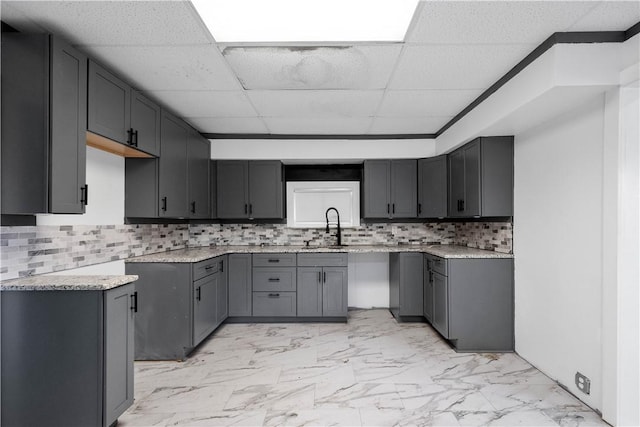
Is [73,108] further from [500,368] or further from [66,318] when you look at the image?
[500,368]

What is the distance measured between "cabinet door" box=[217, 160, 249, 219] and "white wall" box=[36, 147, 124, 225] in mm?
1411

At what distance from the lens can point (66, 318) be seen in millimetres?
1896

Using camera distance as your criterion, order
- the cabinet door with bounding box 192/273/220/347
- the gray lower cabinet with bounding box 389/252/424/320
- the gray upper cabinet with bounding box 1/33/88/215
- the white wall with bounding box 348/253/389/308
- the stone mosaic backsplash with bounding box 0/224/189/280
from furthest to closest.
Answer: the white wall with bounding box 348/253/389/308, the gray lower cabinet with bounding box 389/252/424/320, the cabinet door with bounding box 192/273/220/347, the stone mosaic backsplash with bounding box 0/224/189/280, the gray upper cabinet with bounding box 1/33/88/215

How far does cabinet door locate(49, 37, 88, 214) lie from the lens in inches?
74.8

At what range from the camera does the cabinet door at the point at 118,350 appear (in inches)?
75.7

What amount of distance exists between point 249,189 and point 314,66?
2.34 meters

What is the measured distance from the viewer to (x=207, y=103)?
321 centimetres

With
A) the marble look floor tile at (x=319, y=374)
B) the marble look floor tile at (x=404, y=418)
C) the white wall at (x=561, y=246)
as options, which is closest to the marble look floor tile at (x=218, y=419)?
the marble look floor tile at (x=319, y=374)

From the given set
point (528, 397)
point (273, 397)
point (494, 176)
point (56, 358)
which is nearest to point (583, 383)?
point (528, 397)

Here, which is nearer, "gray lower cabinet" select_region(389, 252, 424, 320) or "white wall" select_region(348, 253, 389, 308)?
"gray lower cabinet" select_region(389, 252, 424, 320)

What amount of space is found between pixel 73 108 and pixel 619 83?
319 cm

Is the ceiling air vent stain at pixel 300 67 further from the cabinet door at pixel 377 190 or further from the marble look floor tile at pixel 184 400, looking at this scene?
the marble look floor tile at pixel 184 400

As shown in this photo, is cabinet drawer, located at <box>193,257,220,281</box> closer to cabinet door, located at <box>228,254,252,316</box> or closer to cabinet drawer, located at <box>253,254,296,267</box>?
cabinet door, located at <box>228,254,252,316</box>

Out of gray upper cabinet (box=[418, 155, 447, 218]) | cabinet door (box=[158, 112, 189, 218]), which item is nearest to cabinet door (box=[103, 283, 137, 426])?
cabinet door (box=[158, 112, 189, 218])
